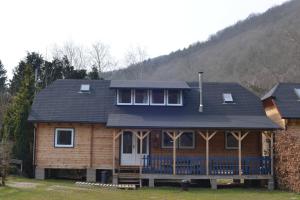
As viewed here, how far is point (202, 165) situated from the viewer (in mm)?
24547

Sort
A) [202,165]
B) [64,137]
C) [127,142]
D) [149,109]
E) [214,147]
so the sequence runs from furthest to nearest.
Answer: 1. [149,109]
2. [214,147]
3. [127,142]
4. [64,137]
5. [202,165]

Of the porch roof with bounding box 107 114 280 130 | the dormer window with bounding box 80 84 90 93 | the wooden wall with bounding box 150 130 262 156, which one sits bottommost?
the wooden wall with bounding box 150 130 262 156

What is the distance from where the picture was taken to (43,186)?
21641 mm

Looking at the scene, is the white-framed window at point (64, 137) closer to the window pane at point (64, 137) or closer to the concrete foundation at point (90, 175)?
the window pane at point (64, 137)

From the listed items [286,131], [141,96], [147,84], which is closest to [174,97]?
[147,84]

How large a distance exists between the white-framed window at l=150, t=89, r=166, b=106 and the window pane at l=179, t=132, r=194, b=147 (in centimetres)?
228

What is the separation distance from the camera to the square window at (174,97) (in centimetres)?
2794

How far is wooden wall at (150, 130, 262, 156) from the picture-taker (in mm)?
26578

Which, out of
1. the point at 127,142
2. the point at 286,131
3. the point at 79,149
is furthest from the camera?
the point at 127,142

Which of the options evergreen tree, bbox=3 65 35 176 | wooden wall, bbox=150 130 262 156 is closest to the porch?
wooden wall, bbox=150 130 262 156

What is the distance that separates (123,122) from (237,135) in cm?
618

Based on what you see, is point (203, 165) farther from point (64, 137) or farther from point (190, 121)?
point (64, 137)

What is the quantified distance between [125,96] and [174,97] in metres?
2.85

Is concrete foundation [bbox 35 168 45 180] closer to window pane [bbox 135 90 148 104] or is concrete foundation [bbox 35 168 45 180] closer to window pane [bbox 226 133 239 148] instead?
window pane [bbox 135 90 148 104]
